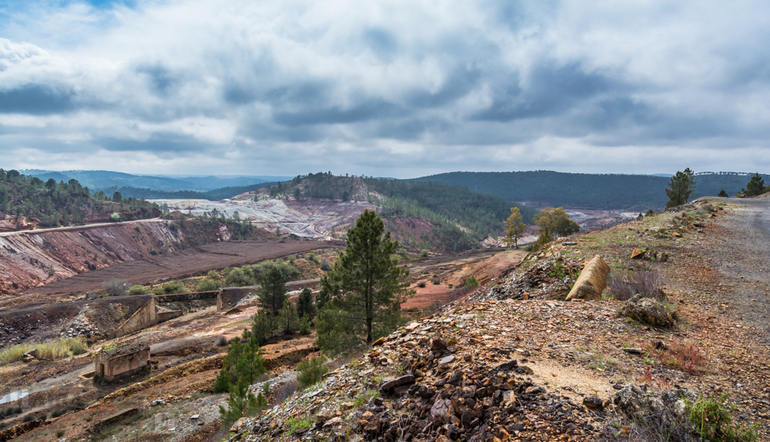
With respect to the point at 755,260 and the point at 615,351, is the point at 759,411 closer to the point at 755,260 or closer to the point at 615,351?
the point at 615,351

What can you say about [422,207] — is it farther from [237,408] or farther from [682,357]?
[682,357]

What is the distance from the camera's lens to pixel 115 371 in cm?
2064

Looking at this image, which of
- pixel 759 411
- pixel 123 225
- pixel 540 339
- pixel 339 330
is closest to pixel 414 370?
pixel 540 339

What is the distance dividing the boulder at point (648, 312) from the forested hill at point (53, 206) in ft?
317

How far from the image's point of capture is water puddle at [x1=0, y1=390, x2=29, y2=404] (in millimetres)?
18766

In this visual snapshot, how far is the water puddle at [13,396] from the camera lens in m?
18.8

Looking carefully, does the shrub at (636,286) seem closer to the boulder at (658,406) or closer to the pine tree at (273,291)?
the boulder at (658,406)

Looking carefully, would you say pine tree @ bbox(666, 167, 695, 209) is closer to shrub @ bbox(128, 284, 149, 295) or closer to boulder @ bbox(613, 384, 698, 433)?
boulder @ bbox(613, 384, 698, 433)

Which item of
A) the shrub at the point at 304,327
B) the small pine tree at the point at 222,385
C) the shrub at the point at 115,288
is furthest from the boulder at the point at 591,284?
the shrub at the point at 115,288

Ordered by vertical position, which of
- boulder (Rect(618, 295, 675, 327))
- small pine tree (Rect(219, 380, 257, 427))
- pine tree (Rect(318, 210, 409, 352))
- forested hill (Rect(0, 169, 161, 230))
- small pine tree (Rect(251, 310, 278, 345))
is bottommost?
small pine tree (Rect(251, 310, 278, 345))

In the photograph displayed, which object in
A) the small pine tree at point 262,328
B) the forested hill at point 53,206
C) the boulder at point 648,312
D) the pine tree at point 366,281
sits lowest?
the small pine tree at point 262,328

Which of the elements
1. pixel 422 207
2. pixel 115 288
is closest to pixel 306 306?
pixel 115 288

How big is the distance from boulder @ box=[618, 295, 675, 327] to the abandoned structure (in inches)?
1028

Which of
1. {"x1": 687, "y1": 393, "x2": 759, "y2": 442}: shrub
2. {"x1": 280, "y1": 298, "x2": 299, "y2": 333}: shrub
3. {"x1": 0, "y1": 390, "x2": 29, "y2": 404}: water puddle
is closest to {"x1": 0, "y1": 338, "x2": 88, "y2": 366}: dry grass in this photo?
{"x1": 0, "y1": 390, "x2": 29, "y2": 404}: water puddle
